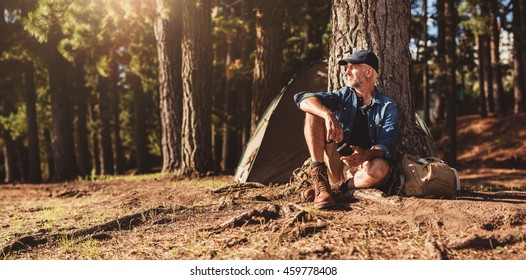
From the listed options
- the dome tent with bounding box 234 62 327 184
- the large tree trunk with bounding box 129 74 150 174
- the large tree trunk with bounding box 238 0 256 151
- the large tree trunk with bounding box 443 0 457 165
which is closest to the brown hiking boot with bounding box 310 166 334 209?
the dome tent with bounding box 234 62 327 184

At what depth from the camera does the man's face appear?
4.71m

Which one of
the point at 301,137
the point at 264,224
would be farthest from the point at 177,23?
the point at 264,224

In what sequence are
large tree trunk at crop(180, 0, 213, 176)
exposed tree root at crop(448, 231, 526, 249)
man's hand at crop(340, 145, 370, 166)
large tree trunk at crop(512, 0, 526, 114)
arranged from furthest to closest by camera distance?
large tree trunk at crop(512, 0, 526, 114) < large tree trunk at crop(180, 0, 213, 176) < man's hand at crop(340, 145, 370, 166) < exposed tree root at crop(448, 231, 526, 249)

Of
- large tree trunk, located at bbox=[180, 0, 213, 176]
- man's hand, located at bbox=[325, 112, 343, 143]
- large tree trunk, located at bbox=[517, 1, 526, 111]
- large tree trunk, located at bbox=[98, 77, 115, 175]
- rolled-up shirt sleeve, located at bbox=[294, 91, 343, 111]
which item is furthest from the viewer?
large tree trunk, located at bbox=[98, 77, 115, 175]

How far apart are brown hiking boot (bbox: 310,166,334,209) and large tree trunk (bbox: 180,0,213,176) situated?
501 centimetres

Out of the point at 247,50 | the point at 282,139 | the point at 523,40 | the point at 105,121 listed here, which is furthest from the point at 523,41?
the point at 105,121

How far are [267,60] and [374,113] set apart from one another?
5.36 m

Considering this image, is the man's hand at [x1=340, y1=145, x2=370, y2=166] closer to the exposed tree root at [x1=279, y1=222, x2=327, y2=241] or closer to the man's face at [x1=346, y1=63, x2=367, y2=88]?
the exposed tree root at [x1=279, y1=222, x2=327, y2=241]

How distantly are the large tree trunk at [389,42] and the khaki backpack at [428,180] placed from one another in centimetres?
62

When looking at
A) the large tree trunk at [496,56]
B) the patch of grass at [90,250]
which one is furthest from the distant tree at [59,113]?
the large tree trunk at [496,56]

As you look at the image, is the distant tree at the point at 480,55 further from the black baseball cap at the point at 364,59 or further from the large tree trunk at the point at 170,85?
the black baseball cap at the point at 364,59

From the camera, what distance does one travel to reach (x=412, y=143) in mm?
5168

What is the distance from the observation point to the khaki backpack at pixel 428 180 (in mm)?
4406

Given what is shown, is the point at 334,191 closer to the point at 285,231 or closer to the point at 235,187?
the point at 285,231
